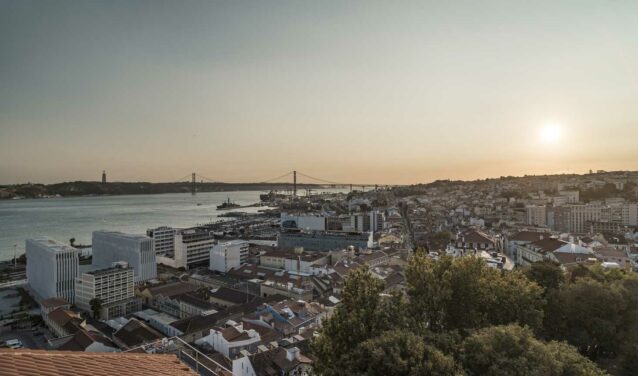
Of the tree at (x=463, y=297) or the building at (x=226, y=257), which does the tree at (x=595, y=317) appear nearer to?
the tree at (x=463, y=297)

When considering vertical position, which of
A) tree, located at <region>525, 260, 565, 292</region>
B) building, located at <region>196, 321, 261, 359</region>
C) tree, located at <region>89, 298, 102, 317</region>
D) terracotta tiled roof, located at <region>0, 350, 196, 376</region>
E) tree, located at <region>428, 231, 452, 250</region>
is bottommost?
tree, located at <region>89, 298, 102, 317</region>

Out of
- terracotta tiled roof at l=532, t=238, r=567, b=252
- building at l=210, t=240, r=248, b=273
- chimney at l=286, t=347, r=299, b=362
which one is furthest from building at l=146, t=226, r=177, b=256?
terracotta tiled roof at l=532, t=238, r=567, b=252

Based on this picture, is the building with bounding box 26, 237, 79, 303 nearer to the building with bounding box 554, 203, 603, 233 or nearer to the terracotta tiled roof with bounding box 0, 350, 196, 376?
the terracotta tiled roof with bounding box 0, 350, 196, 376

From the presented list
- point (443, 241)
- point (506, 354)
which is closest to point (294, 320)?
point (506, 354)

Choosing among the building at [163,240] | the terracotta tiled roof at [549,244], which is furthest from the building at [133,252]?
the terracotta tiled roof at [549,244]

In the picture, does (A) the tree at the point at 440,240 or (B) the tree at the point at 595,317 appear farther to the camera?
(A) the tree at the point at 440,240

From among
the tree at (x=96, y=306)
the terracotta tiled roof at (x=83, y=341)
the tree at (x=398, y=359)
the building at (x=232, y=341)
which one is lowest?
the tree at (x=96, y=306)

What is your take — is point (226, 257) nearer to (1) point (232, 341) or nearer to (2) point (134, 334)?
(2) point (134, 334)

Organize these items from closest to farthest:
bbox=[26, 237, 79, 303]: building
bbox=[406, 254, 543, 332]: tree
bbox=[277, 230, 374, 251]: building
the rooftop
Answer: bbox=[406, 254, 543, 332]: tree, bbox=[26, 237, 79, 303]: building, the rooftop, bbox=[277, 230, 374, 251]: building
